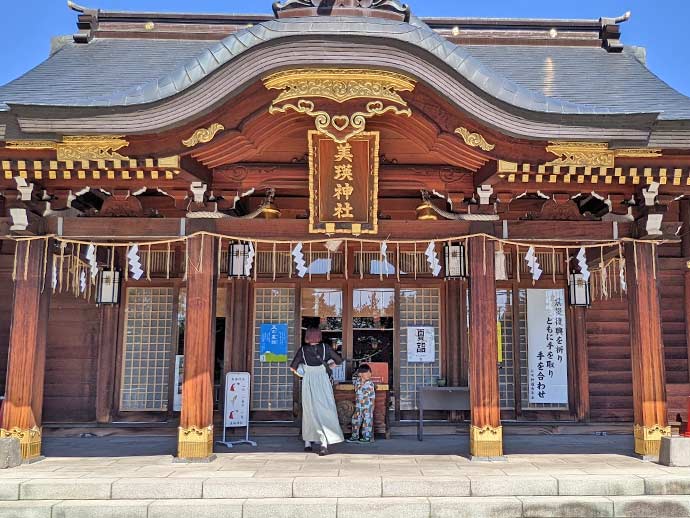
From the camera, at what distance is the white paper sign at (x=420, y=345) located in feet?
33.8

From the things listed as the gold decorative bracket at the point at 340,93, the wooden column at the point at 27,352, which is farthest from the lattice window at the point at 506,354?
the wooden column at the point at 27,352

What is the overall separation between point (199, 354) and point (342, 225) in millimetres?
2546

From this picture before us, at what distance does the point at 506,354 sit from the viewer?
10.4 meters

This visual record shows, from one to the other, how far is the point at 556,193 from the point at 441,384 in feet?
12.6

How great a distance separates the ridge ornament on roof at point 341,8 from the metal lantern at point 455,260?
374 cm

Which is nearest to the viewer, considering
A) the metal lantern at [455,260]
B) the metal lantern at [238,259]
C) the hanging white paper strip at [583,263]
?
the hanging white paper strip at [583,263]

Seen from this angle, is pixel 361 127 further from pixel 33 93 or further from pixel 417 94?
pixel 33 93

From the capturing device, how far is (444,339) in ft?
33.8

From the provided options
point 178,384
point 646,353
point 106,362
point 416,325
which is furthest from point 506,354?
point 106,362

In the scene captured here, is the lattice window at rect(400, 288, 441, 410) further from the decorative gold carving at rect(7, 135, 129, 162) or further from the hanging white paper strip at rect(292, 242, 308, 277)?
the decorative gold carving at rect(7, 135, 129, 162)

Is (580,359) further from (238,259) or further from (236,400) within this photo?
(238,259)

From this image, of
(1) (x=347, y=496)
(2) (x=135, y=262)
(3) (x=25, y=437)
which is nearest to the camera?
(1) (x=347, y=496)

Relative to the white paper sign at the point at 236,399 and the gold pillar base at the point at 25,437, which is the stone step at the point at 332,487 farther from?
the white paper sign at the point at 236,399

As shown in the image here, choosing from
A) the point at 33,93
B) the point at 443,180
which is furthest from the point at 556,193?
the point at 33,93
